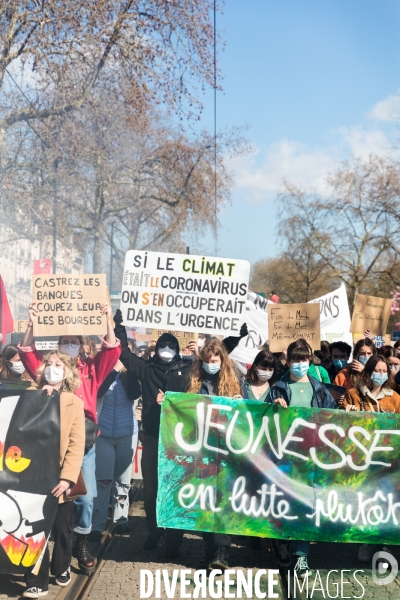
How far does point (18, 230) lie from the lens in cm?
2327

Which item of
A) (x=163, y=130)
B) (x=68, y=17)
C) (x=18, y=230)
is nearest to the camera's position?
(x=68, y=17)

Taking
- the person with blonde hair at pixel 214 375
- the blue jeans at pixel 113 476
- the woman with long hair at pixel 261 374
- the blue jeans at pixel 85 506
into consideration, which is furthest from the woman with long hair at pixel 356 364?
the blue jeans at pixel 85 506

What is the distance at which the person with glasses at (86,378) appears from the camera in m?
6.40

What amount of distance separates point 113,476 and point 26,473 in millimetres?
1777

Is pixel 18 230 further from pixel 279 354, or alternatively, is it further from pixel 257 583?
pixel 257 583

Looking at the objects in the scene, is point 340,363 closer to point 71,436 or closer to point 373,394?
point 373,394

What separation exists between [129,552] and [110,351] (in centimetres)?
165

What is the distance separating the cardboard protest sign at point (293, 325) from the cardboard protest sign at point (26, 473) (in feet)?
13.0

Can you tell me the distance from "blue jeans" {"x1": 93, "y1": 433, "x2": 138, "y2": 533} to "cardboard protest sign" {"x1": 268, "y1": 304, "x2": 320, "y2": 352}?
2.51 m

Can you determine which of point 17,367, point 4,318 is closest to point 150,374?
point 17,367

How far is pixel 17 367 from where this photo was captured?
7316mm

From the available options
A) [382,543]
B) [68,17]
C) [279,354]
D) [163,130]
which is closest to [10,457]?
[382,543]

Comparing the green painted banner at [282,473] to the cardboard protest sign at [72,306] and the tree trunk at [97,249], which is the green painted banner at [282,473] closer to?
the cardboard protest sign at [72,306]

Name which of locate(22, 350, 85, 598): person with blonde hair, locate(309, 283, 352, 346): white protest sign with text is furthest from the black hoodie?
locate(309, 283, 352, 346): white protest sign with text
